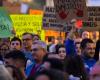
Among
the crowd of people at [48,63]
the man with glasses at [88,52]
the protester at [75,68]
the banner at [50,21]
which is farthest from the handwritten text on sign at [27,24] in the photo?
the protester at [75,68]

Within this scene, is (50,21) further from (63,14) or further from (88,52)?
(88,52)

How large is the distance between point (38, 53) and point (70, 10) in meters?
3.69

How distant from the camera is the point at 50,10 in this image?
13.6m

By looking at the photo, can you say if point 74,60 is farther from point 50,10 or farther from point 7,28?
point 50,10

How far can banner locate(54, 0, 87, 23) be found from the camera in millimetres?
10922

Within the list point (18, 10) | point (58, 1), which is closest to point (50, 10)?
point (58, 1)

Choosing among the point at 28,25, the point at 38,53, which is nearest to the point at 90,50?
the point at 38,53

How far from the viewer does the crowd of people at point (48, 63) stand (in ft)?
12.2

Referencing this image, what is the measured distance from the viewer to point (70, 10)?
11.0 m

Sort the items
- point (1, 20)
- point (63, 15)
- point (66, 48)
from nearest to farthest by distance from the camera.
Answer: point (66, 48)
point (63, 15)
point (1, 20)

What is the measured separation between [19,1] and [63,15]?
37.8m

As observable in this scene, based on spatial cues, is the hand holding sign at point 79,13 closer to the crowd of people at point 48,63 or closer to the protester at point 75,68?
the crowd of people at point 48,63

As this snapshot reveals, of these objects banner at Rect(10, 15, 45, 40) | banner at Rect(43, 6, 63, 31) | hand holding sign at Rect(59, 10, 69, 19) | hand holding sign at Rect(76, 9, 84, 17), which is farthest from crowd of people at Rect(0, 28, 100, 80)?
banner at Rect(10, 15, 45, 40)

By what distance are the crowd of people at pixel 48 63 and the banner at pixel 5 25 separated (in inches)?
37.6
